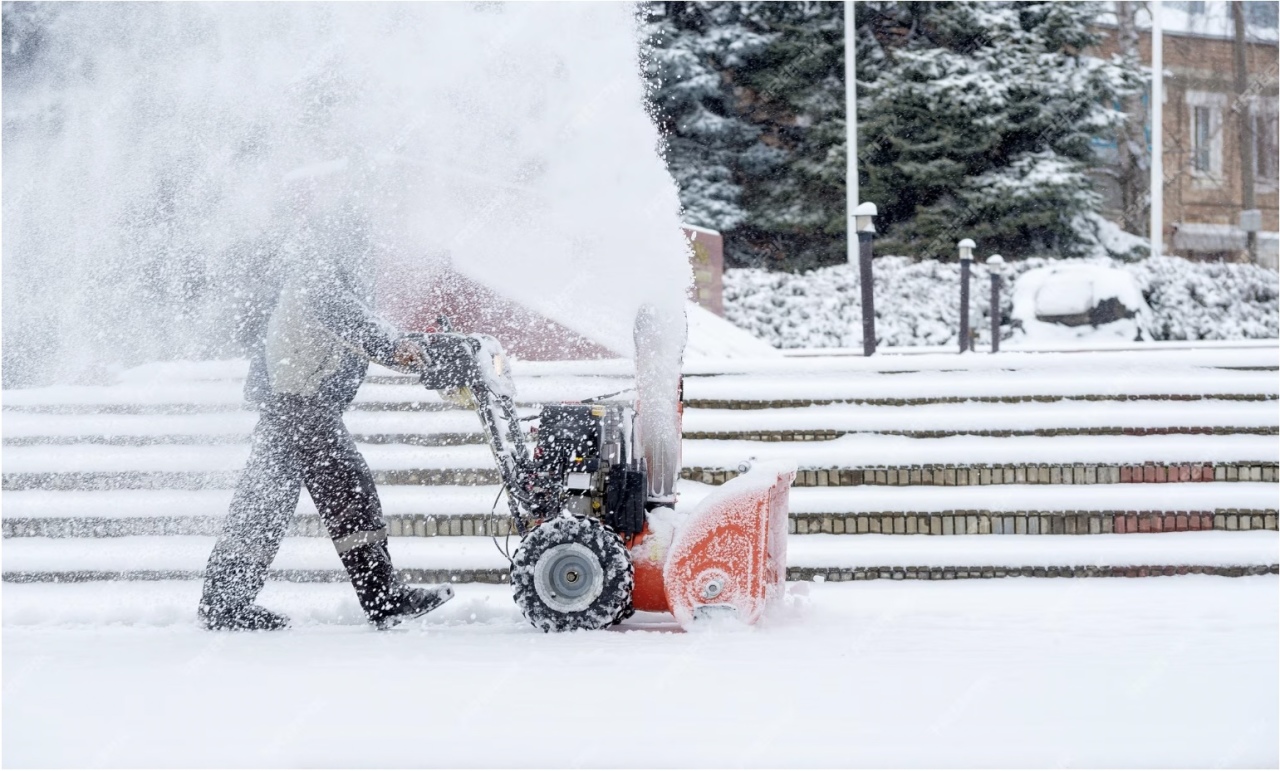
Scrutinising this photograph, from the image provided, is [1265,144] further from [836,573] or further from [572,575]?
[572,575]

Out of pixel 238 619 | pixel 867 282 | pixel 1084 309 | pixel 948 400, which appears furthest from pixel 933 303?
pixel 238 619

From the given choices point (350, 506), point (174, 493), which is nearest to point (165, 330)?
point (174, 493)

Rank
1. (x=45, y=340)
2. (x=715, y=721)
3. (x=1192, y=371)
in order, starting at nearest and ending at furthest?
1. (x=715, y=721)
2. (x=1192, y=371)
3. (x=45, y=340)

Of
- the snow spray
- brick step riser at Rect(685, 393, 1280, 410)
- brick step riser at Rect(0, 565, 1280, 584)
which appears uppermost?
the snow spray

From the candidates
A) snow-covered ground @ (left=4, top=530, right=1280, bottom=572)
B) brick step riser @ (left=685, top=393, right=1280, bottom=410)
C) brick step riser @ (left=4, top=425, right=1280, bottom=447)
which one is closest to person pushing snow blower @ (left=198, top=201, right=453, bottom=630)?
snow-covered ground @ (left=4, top=530, right=1280, bottom=572)

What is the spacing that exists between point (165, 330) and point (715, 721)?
6554 millimetres

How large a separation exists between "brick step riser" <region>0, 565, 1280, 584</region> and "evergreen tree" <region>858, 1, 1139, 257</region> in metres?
11.4

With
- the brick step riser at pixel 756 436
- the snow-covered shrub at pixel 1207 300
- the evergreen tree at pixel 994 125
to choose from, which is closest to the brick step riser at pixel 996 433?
the brick step riser at pixel 756 436

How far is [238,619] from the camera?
Result: 14.1ft

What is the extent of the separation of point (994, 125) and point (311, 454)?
13345 mm

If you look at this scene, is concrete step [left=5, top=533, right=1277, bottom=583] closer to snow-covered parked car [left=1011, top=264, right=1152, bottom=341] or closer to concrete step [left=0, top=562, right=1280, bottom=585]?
concrete step [left=0, top=562, right=1280, bottom=585]

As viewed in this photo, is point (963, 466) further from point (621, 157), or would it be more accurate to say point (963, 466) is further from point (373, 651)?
point (373, 651)

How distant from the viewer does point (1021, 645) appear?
3.86m

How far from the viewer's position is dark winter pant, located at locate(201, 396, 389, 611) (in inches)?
168
